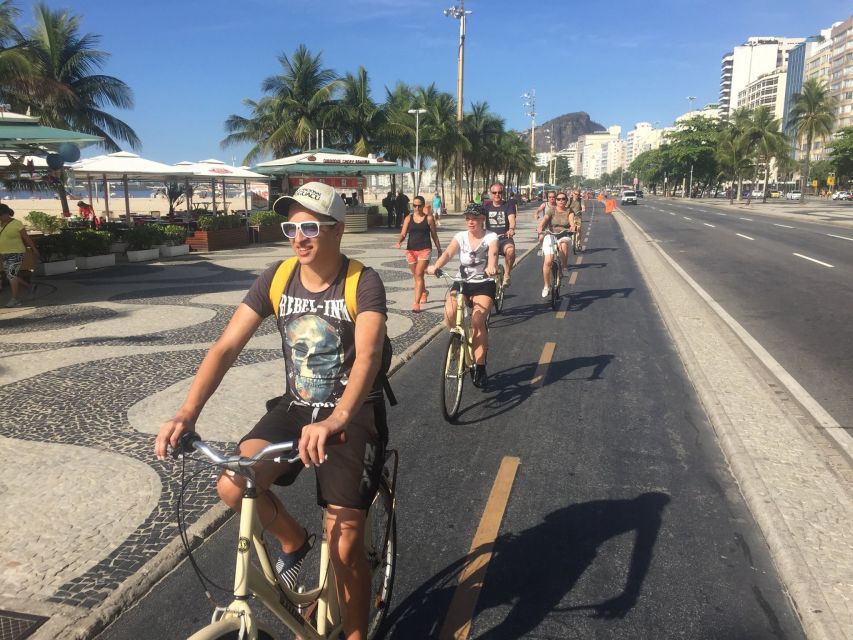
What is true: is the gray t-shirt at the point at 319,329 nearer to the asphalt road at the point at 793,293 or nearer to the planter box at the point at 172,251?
the asphalt road at the point at 793,293

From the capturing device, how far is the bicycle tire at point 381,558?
2909 millimetres

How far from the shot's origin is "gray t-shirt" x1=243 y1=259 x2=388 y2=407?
8.45 feet

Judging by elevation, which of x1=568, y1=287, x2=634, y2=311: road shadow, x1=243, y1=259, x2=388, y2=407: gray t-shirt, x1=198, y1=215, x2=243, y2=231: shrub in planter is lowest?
x1=568, y1=287, x2=634, y2=311: road shadow

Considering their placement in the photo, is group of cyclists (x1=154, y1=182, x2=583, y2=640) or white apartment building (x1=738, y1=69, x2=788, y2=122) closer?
group of cyclists (x1=154, y1=182, x2=583, y2=640)

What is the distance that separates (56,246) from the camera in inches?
592

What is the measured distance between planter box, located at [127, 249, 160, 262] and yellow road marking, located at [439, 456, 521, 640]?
16231 mm

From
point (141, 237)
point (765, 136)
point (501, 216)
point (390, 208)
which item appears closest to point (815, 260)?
point (501, 216)

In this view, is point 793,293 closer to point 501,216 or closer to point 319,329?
point 501,216

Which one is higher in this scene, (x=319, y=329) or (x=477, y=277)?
(x=319, y=329)

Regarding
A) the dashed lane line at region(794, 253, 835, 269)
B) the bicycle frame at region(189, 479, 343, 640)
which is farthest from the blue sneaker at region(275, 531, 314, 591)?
the dashed lane line at region(794, 253, 835, 269)

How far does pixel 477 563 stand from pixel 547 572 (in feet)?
1.22

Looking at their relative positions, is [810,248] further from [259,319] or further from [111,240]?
[259,319]

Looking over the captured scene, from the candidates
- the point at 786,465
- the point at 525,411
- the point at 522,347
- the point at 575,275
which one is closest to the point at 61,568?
the point at 525,411

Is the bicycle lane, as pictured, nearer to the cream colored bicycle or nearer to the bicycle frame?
the cream colored bicycle
